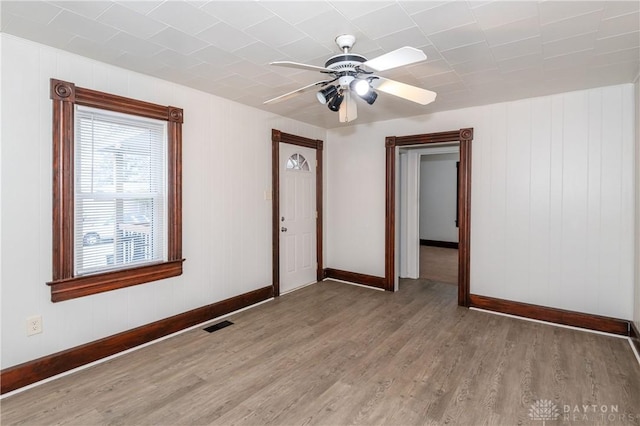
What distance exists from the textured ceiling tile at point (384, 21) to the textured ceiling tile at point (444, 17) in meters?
0.07

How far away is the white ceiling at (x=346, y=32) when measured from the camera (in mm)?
1960

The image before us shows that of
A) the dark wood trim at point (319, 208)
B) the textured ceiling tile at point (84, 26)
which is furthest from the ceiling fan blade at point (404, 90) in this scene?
the dark wood trim at point (319, 208)

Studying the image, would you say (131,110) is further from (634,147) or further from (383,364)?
(634,147)

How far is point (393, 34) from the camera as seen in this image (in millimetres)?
2238

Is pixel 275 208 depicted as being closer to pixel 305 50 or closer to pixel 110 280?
pixel 110 280

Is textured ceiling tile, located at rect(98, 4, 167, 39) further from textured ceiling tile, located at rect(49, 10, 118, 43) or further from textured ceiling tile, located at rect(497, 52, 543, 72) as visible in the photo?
textured ceiling tile, located at rect(497, 52, 543, 72)

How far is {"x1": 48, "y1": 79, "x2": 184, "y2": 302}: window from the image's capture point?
8.34 feet

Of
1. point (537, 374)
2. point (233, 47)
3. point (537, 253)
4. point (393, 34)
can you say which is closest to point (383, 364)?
point (537, 374)

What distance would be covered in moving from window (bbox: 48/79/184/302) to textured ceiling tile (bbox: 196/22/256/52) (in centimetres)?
107

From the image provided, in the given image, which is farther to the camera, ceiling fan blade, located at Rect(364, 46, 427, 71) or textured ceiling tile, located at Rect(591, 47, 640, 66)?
textured ceiling tile, located at Rect(591, 47, 640, 66)

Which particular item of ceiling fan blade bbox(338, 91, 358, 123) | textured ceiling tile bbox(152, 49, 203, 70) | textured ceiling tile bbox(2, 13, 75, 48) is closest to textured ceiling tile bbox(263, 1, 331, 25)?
ceiling fan blade bbox(338, 91, 358, 123)

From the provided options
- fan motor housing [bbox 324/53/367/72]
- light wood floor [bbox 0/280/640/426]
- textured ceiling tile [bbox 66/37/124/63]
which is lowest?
light wood floor [bbox 0/280/640/426]

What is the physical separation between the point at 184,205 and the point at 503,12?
3.09 meters

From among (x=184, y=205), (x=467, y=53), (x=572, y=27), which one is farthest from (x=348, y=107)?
(x=184, y=205)
